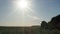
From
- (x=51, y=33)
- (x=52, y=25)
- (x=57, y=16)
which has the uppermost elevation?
(x=57, y=16)

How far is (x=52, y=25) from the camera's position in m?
15.0

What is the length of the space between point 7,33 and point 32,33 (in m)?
1.83

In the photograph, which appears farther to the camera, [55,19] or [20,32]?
[55,19]

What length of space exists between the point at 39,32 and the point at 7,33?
240 cm

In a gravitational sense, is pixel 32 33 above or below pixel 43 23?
below

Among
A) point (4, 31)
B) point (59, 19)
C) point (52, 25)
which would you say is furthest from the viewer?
point (59, 19)

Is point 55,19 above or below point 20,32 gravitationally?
above

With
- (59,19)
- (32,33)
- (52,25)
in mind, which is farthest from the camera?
(59,19)

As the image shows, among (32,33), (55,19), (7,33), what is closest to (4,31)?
(7,33)

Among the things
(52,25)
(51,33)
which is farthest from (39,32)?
(52,25)

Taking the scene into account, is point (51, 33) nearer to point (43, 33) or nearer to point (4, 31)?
point (43, 33)

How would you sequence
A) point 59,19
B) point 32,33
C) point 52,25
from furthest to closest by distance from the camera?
point 59,19, point 52,25, point 32,33

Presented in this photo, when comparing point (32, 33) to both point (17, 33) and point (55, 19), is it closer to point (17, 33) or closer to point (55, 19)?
point (17, 33)

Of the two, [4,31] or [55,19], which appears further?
[55,19]
